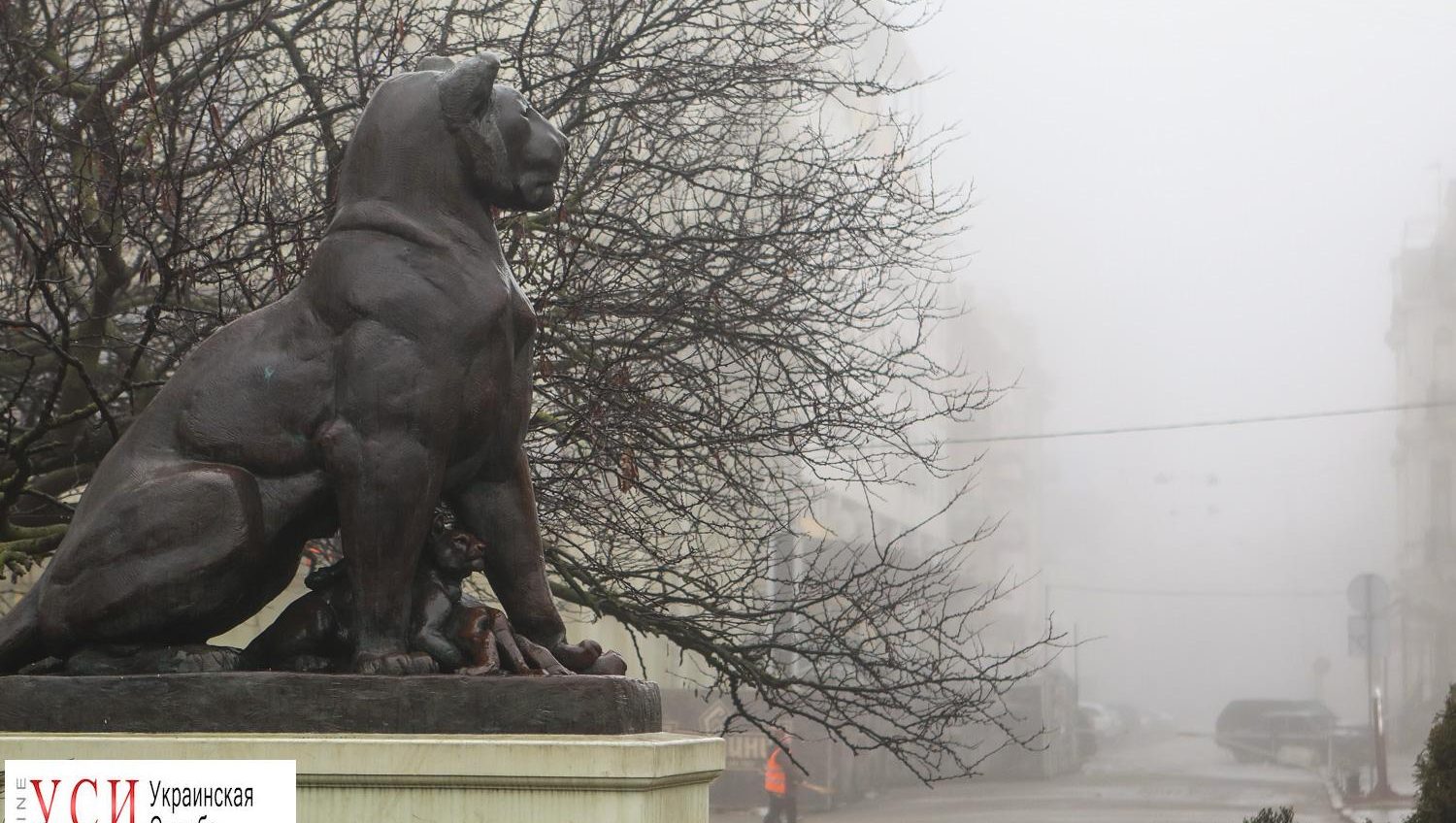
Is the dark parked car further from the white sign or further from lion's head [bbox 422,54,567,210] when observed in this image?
the white sign

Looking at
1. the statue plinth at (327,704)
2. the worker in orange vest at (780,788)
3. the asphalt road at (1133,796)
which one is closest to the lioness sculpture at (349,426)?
the statue plinth at (327,704)

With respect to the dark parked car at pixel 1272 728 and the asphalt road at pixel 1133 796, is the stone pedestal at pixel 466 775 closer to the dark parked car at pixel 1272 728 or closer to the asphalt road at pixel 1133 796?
the asphalt road at pixel 1133 796

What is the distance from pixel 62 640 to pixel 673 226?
29.2 ft

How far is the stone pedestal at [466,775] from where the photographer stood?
3.03 metres

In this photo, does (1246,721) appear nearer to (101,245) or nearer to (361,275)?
(101,245)

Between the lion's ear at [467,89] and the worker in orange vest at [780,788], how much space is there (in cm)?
1270

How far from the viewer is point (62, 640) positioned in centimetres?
336

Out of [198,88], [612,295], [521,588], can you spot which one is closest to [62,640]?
[521,588]

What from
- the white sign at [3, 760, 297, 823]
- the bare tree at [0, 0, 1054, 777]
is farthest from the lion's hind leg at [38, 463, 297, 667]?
the bare tree at [0, 0, 1054, 777]

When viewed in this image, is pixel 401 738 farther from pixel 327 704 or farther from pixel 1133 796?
pixel 1133 796

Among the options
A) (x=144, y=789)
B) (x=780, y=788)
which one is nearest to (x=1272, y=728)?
(x=780, y=788)

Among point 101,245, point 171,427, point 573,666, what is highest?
point 101,245

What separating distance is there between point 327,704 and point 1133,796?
15.6 meters

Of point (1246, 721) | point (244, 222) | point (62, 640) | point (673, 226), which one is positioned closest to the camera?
point (62, 640)
